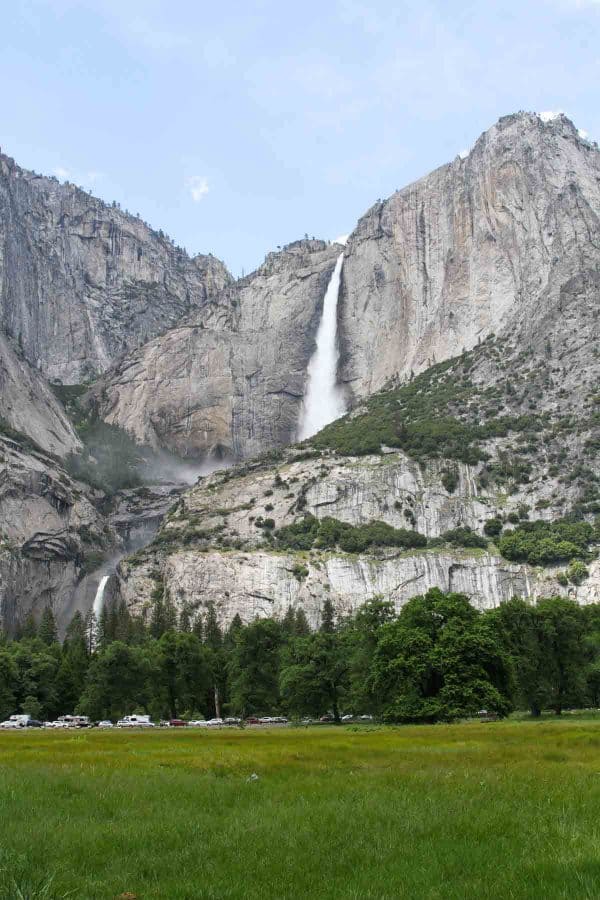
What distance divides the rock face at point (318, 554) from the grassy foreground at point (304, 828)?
93826mm

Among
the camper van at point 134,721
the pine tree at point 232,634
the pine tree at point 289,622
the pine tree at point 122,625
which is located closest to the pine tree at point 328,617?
the pine tree at point 289,622

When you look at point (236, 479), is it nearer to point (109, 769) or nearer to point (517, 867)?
point (109, 769)

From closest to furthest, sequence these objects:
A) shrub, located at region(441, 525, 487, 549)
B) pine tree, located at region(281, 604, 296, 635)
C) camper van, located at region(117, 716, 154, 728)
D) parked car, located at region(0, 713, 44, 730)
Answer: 1. parked car, located at region(0, 713, 44, 730)
2. camper van, located at region(117, 716, 154, 728)
3. pine tree, located at region(281, 604, 296, 635)
4. shrub, located at region(441, 525, 487, 549)

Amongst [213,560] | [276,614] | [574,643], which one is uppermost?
[213,560]

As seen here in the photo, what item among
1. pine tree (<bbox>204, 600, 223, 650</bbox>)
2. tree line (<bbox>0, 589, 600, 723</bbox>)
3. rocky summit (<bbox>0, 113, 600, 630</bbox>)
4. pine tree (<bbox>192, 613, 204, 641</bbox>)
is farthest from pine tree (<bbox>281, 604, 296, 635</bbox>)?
pine tree (<bbox>192, 613, 204, 641</bbox>)

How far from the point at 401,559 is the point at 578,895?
11614cm

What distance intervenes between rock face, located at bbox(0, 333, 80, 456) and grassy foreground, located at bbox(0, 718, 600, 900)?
157616 millimetres

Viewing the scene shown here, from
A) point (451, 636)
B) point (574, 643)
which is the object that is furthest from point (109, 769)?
point (574, 643)

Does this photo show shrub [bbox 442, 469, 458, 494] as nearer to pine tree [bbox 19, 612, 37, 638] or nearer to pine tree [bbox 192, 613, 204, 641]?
pine tree [bbox 192, 613, 204, 641]

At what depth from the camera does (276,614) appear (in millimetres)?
122812

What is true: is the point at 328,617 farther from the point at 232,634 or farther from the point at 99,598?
the point at 99,598

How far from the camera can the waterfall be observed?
14912cm

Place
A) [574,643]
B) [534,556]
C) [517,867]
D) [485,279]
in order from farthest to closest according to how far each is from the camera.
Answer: [485,279] < [534,556] < [574,643] < [517,867]

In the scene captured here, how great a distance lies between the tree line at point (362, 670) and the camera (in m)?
60.8
